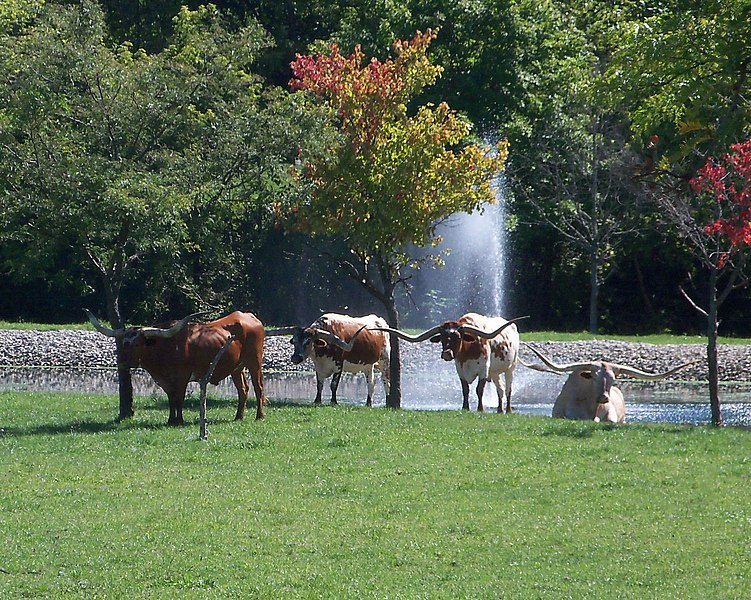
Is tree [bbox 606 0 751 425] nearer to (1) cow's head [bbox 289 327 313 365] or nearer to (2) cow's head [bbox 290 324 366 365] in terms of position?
(2) cow's head [bbox 290 324 366 365]

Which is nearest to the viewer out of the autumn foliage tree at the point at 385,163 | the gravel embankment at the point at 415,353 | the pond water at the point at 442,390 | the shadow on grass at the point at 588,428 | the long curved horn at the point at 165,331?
the shadow on grass at the point at 588,428

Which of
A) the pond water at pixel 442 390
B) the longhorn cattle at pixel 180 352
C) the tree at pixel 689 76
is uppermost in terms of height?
the tree at pixel 689 76

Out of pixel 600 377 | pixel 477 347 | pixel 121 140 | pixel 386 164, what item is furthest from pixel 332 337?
pixel 121 140

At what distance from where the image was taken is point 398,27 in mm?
40656

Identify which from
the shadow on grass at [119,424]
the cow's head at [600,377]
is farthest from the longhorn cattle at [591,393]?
the shadow on grass at [119,424]

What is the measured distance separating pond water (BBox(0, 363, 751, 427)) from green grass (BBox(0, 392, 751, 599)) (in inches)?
253

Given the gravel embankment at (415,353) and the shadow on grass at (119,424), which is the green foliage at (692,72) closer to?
the shadow on grass at (119,424)

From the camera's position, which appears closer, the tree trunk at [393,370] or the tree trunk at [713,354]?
the tree trunk at [713,354]

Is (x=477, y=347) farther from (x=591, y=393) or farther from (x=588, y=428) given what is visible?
(x=588, y=428)

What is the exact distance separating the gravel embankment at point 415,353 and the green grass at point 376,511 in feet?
53.4

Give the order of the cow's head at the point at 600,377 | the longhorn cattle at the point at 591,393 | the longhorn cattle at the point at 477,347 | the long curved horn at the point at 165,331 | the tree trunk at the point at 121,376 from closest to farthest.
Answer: the long curved horn at the point at 165,331 → the tree trunk at the point at 121,376 → the longhorn cattle at the point at 591,393 → the cow's head at the point at 600,377 → the longhorn cattle at the point at 477,347

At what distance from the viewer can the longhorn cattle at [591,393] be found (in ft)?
66.6

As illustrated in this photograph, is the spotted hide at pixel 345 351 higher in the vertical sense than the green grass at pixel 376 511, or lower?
higher

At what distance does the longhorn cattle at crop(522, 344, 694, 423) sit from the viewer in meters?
20.3
